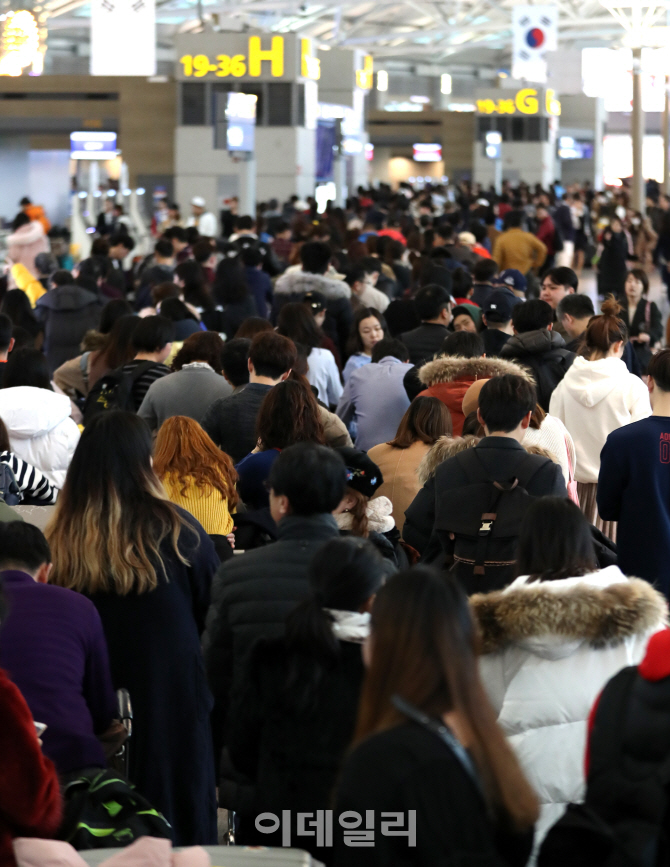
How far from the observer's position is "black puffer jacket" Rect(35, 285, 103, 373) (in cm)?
873

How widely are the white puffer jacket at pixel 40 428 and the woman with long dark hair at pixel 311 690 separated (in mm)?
2869

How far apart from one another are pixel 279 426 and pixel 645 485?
1.40 meters

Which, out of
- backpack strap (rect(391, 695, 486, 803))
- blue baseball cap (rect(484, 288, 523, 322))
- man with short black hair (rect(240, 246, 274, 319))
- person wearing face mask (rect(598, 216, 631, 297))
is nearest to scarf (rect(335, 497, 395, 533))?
backpack strap (rect(391, 695, 486, 803))

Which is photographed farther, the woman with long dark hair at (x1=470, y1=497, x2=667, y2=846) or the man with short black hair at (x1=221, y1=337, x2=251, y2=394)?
the man with short black hair at (x1=221, y1=337, x2=251, y2=394)

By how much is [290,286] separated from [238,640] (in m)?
6.15

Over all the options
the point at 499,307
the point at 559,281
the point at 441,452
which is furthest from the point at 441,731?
the point at 559,281

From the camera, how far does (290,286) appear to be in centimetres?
884

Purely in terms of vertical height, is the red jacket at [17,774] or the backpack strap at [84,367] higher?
the backpack strap at [84,367]

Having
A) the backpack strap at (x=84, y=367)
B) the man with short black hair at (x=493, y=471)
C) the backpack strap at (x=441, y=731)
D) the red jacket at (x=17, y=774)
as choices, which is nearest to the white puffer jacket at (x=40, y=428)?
the backpack strap at (x=84, y=367)

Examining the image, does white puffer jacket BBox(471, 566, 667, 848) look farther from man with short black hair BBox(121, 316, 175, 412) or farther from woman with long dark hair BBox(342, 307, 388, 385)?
woman with long dark hair BBox(342, 307, 388, 385)

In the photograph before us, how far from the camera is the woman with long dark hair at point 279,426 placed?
4.35 metres

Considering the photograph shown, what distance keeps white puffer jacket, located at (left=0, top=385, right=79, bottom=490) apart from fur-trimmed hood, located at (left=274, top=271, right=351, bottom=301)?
11.1 ft

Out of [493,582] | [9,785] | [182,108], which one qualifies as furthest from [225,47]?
[9,785]

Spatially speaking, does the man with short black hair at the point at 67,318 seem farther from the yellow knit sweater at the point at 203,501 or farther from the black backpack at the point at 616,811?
the black backpack at the point at 616,811
